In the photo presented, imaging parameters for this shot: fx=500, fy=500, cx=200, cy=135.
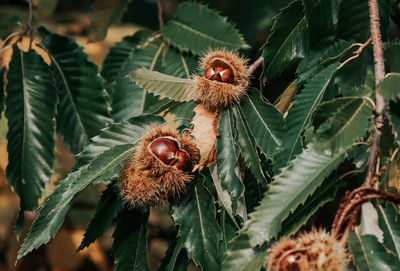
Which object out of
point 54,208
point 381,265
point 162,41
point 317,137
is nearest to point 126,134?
point 54,208

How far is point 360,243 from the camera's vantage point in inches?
30.8

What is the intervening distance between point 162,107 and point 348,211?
20.8 inches

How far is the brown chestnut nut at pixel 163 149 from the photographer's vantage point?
1.02m

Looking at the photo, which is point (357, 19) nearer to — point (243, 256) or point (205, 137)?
point (205, 137)

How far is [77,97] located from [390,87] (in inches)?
39.7

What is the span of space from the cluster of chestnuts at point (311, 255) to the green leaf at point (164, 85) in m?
0.48

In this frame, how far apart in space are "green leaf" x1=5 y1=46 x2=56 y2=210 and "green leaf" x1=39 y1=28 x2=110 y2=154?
0.07 m

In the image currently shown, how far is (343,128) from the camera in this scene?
0.82 m

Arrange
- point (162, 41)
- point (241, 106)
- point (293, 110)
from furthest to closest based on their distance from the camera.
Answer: point (162, 41)
point (241, 106)
point (293, 110)

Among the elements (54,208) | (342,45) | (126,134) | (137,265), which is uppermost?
(342,45)

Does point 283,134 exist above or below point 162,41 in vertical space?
below

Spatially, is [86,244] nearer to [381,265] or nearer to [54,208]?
[54,208]

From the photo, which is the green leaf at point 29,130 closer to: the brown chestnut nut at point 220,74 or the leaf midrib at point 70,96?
the leaf midrib at point 70,96

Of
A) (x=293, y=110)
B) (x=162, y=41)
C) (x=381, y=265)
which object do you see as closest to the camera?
(x=381, y=265)
